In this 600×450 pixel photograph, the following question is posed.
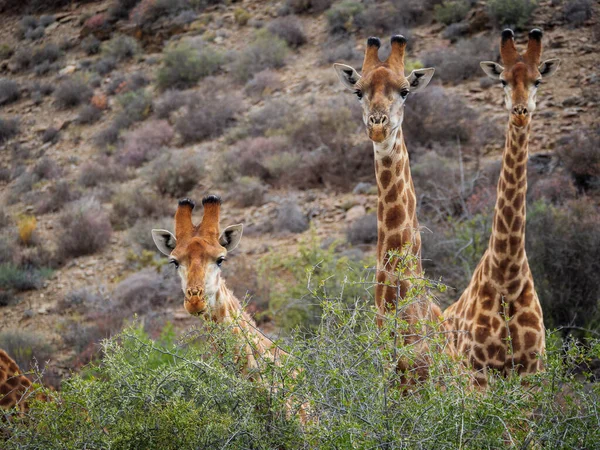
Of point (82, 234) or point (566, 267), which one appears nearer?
point (566, 267)

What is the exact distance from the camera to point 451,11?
1706cm

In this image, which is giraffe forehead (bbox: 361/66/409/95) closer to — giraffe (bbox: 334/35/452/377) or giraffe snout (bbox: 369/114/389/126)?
giraffe (bbox: 334/35/452/377)

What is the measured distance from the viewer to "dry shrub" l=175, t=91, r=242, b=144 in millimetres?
16250

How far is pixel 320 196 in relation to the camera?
1228 cm

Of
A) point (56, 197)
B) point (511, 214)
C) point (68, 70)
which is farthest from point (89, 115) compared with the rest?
point (511, 214)

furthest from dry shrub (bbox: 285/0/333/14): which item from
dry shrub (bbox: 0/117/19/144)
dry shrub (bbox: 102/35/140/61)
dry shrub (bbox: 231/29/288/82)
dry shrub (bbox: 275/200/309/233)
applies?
dry shrub (bbox: 275/200/309/233)

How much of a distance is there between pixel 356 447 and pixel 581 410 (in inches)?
50.1

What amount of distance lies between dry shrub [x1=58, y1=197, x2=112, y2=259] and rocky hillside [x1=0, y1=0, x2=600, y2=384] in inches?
1.5

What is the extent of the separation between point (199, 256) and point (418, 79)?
222 cm

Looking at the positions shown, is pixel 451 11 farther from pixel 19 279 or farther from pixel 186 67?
pixel 19 279

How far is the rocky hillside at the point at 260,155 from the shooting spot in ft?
30.6

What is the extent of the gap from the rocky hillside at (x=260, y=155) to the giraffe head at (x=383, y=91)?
8.83 feet

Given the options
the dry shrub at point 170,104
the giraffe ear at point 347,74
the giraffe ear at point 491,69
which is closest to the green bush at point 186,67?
the dry shrub at point 170,104

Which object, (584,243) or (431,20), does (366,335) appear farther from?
(431,20)
